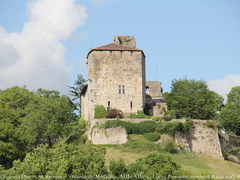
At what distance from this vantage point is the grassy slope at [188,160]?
44.7m

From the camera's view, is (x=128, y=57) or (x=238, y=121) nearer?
(x=128, y=57)

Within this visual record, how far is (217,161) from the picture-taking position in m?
50.9

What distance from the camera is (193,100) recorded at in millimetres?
62125

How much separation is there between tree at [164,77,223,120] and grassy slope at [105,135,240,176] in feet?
40.0

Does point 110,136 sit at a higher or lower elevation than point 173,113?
lower

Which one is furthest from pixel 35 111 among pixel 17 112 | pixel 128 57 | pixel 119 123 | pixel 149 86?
pixel 149 86

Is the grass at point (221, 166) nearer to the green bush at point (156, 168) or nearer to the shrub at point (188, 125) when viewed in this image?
the shrub at point (188, 125)

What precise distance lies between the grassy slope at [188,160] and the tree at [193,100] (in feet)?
40.0

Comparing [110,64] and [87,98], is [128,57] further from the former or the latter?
[87,98]

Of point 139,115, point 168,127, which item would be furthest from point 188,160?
point 139,115

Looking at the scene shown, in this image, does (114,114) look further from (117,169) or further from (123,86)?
(117,169)

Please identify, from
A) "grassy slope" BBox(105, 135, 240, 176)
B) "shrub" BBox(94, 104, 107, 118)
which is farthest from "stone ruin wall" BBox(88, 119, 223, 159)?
"shrub" BBox(94, 104, 107, 118)

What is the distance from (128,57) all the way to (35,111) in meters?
15.1

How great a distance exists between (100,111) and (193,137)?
12972 mm
